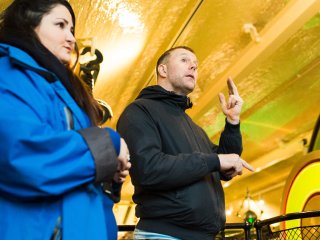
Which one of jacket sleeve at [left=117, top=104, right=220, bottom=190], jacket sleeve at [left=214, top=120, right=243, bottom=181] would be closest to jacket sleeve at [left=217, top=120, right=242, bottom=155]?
jacket sleeve at [left=214, top=120, right=243, bottom=181]

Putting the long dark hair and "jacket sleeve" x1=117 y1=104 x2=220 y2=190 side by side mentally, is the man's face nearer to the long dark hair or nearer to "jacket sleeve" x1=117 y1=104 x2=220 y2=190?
"jacket sleeve" x1=117 y1=104 x2=220 y2=190

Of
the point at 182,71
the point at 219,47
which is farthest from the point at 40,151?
the point at 219,47

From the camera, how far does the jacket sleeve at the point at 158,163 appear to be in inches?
73.1

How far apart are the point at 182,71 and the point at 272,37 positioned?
84.7 inches

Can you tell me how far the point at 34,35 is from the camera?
1417 mm

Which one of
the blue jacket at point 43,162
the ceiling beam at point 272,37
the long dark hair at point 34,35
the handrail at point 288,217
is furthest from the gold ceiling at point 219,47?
the blue jacket at point 43,162

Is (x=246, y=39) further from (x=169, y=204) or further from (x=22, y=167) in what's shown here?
(x=22, y=167)

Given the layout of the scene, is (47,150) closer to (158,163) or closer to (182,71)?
(158,163)

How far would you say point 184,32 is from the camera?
396cm

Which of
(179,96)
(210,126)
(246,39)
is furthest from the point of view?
(210,126)

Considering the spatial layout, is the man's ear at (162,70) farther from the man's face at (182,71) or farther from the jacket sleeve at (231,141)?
the jacket sleeve at (231,141)

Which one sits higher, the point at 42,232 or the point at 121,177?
the point at 121,177

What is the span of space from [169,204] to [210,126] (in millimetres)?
4804

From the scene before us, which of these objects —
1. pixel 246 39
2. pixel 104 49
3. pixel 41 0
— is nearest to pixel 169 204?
pixel 41 0
